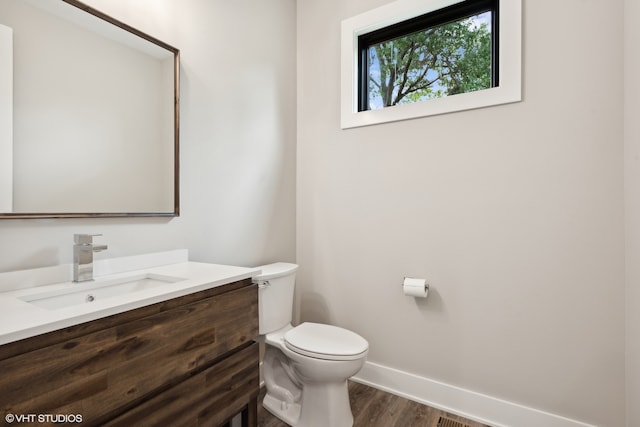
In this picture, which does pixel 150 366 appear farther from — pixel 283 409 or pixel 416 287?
pixel 416 287

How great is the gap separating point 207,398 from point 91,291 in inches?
22.1

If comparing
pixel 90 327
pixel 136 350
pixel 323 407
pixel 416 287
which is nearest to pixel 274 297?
pixel 323 407

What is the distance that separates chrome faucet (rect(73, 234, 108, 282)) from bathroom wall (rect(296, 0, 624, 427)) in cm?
139

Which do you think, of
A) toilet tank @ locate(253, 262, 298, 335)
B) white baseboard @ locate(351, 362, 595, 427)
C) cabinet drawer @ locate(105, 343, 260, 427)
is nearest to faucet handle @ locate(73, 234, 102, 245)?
cabinet drawer @ locate(105, 343, 260, 427)

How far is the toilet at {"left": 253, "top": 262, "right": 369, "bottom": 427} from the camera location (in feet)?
5.06

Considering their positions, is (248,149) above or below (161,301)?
above

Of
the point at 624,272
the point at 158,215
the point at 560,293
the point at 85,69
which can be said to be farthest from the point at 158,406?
the point at 624,272

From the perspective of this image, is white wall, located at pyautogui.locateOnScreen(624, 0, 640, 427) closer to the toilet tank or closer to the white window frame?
the white window frame

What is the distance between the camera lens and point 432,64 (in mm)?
2053

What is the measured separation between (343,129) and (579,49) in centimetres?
125

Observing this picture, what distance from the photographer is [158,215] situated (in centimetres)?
149

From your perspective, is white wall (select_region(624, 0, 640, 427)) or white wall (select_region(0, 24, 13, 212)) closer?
white wall (select_region(0, 24, 13, 212))

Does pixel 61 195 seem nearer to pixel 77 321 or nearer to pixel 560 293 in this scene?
pixel 77 321

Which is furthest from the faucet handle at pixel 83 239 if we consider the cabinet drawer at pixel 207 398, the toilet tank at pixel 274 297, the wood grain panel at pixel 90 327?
the toilet tank at pixel 274 297
